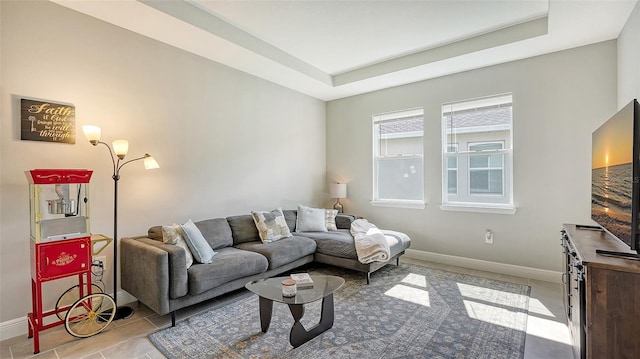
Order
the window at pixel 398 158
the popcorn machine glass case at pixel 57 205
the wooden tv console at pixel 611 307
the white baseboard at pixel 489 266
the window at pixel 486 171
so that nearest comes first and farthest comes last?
the wooden tv console at pixel 611 307, the popcorn machine glass case at pixel 57 205, the white baseboard at pixel 489 266, the window at pixel 486 171, the window at pixel 398 158

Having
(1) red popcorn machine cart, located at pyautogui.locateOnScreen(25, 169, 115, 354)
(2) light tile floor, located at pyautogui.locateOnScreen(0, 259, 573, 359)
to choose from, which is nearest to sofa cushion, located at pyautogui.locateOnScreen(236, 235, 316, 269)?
(2) light tile floor, located at pyautogui.locateOnScreen(0, 259, 573, 359)

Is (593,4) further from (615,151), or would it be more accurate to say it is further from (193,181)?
(193,181)

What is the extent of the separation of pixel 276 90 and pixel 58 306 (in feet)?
11.7

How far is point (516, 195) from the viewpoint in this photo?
3.74 meters

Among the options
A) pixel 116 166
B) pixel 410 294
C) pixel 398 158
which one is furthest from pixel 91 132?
pixel 398 158

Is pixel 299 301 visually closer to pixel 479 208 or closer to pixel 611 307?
pixel 611 307

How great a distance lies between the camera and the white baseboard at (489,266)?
3.52m

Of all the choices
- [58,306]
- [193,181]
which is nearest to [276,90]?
[193,181]

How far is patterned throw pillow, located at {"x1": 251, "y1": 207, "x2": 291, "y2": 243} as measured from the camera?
369cm

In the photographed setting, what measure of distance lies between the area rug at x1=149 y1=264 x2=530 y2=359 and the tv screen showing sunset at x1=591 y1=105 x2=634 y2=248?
1067 millimetres

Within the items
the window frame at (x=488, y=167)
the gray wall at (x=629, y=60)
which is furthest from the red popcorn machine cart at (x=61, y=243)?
the gray wall at (x=629, y=60)

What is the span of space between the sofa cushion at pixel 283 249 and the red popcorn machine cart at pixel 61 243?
1423 mm

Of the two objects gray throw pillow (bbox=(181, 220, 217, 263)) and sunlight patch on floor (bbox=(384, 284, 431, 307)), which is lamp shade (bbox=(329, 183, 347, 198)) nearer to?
sunlight patch on floor (bbox=(384, 284, 431, 307))

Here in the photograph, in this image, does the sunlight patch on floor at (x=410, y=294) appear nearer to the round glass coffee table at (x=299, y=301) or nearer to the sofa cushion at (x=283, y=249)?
the round glass coffee table at (x=299, y=301)
